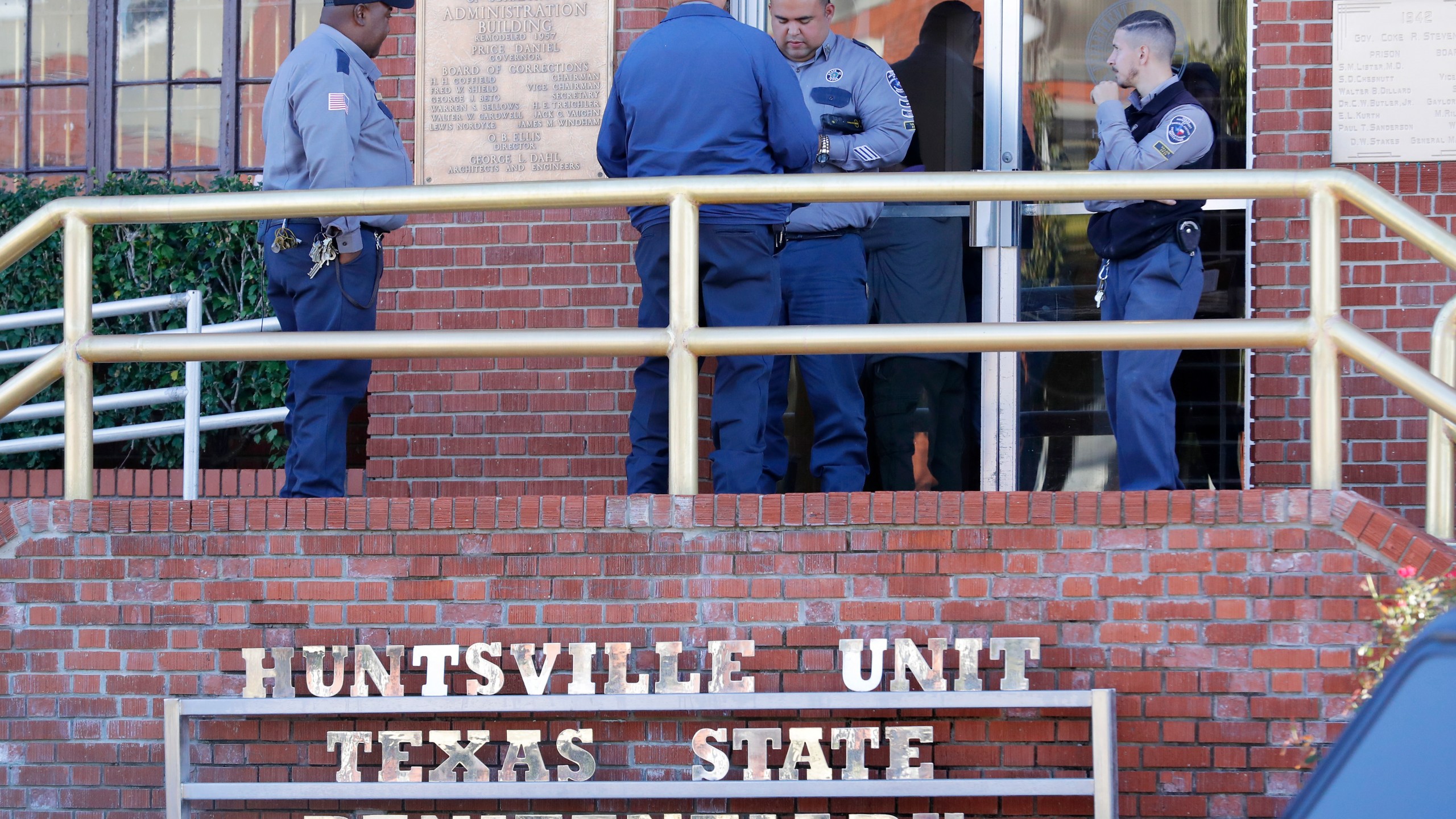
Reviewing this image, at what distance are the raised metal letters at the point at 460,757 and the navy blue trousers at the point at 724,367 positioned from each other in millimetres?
927

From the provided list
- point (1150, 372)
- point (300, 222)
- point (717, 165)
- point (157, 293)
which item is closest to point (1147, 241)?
point (1150, 372)

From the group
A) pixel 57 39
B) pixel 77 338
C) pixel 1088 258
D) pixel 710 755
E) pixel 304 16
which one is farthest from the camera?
pixel 57 39

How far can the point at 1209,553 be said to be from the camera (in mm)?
4047

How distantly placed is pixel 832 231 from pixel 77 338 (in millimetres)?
2696

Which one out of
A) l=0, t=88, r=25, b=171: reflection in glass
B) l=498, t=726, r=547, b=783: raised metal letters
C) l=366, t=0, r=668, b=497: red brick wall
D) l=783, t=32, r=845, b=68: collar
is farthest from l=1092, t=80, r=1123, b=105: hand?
l=0, t=88, r=25, b=171: reflection in glass

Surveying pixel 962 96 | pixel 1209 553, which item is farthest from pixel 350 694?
pixel 962 96

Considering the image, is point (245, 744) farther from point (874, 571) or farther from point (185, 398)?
point (185, 398)

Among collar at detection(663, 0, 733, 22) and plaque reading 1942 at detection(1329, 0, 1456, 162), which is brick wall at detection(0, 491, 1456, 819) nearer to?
collar at detection(663, 0, 733, 22)

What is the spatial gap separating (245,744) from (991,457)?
330 cm

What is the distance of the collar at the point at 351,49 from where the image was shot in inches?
196

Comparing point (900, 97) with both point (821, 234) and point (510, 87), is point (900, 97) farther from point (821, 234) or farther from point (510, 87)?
point (510, 87)

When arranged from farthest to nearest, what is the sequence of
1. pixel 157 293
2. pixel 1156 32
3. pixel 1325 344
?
pixel 157 293 < pixel 1156 32 < pixel 1325 344

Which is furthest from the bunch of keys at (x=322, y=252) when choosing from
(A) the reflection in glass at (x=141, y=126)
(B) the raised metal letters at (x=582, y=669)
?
(A) the reflection in glass at (x=141, y=126)

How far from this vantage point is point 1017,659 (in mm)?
4027
